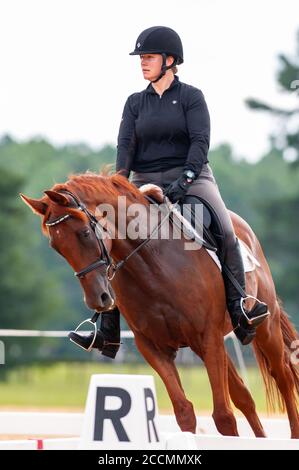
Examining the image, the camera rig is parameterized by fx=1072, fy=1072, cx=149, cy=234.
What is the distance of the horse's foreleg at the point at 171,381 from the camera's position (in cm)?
762

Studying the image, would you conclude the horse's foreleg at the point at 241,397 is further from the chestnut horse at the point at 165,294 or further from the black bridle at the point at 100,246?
the black bridle at the point at 100,246

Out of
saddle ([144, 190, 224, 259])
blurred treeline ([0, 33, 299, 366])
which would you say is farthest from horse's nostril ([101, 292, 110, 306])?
blurred treeline ([0, 33, 299, 366])

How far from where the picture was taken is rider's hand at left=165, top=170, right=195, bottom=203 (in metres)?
7.92

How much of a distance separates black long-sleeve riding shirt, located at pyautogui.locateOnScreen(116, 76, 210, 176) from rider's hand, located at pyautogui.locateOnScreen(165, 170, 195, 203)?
0.07 metres

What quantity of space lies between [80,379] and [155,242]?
20.8 m

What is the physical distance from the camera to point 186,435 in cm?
649

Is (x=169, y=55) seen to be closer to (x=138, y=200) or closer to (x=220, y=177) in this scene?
(x=138, y=200)

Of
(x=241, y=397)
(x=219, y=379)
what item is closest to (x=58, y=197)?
(x=219, y=379)

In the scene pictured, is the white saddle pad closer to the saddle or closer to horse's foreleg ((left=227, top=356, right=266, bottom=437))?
the saddle

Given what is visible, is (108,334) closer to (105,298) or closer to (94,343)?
(94,343)

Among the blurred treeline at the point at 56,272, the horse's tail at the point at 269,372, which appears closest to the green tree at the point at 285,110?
the blurred treeline at the point at 56,272

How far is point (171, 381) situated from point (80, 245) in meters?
1.36

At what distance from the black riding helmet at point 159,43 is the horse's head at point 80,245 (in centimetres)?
151

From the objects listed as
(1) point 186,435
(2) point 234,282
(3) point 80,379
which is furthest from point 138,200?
(3) point 80,379
